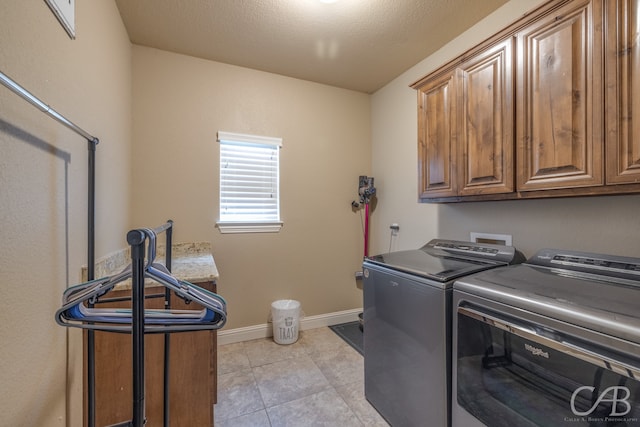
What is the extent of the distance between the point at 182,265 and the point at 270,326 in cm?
125

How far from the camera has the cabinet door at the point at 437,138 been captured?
1.82 m

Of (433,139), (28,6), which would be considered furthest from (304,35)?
(28,6)

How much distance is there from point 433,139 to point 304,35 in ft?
4.25

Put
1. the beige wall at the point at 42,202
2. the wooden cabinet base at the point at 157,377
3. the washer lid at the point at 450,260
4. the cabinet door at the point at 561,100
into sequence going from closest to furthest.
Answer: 1. the beige wall at the point at 42,202
2. the cabinet door at the point at 561,100
3. the wooden cabinet base at the point at 157,377
4. the washer lid at the point at 450,260

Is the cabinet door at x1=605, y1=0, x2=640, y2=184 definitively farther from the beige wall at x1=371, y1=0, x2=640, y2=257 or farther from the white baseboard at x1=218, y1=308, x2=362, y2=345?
the white baseboard at x1=218, y1=308, x2=362, y2=345

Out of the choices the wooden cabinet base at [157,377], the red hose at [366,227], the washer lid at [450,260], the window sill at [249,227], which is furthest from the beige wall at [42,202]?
the red hose at [366,227]

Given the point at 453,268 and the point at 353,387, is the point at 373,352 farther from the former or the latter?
the point at 453,268

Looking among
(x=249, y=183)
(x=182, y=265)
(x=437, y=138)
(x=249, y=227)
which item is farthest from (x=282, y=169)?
(x=437, y=138)

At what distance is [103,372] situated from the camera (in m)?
1.31

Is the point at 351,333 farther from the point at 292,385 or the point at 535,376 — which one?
the point at 535,376

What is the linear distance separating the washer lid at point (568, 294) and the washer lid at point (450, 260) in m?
0.11

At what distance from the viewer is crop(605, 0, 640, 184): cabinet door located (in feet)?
3.43

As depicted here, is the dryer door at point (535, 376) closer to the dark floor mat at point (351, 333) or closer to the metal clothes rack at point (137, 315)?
the metal clothes rack at point (137, 315)

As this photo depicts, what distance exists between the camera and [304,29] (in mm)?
2064
